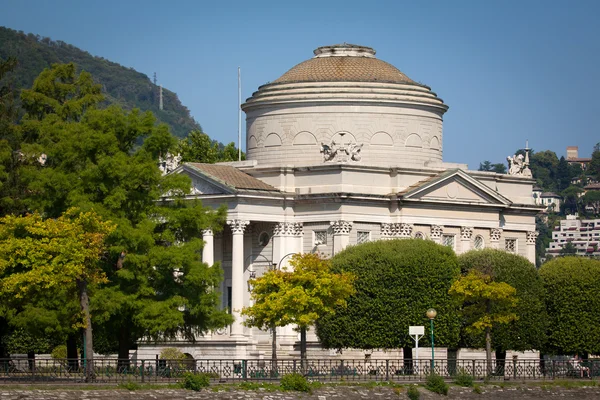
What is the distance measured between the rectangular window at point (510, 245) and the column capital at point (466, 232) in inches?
176

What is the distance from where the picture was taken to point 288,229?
329ft

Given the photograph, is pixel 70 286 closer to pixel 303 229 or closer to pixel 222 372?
pixel 222 372

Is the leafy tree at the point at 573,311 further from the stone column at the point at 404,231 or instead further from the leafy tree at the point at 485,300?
the stone column at the point at 404,231

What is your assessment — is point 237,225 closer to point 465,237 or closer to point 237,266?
point 237,266

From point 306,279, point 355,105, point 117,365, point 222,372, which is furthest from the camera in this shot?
point 355,105

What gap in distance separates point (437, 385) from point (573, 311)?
72.2ft

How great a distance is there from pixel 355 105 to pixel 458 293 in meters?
20.3

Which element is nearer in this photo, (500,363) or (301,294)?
(301,294)

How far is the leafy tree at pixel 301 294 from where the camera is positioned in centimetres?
8531

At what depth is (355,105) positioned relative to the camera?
106 metres

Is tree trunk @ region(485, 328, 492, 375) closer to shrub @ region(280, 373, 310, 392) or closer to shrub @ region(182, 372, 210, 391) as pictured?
shrub @ region(280, 373, 310, 392)

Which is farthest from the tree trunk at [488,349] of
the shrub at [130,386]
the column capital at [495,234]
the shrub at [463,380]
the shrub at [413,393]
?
the shrub at [130,386]

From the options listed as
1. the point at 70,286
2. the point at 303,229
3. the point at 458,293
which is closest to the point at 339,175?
the point at 303,229

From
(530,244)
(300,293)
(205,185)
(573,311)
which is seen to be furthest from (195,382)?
(530,244)
